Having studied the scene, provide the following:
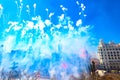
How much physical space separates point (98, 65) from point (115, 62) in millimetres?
→ 8936

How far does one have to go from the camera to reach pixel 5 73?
6512 centimetres

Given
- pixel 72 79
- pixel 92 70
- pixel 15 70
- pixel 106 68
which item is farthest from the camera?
pixel 106 68

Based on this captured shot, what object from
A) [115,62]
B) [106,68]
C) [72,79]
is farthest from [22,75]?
[115,62]

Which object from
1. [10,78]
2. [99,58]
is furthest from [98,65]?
[10,78]

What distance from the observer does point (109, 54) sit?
9044 centimetres

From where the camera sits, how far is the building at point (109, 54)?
8644 centimetres

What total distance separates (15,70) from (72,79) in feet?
86.4

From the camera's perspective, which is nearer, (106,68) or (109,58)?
(106,68)

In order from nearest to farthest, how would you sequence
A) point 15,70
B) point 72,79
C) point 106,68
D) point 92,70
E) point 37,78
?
point 92,70 < point 72,79 < point 37,78 < point 15,70 < point 106,68

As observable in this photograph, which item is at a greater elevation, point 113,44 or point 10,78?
point 113,44

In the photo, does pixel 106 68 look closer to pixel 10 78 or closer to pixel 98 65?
Result: pixel 98 65

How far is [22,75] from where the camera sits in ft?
217

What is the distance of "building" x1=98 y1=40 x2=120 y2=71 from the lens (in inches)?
3403

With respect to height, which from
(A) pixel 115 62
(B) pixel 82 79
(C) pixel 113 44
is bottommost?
(B) pixel 82 79
